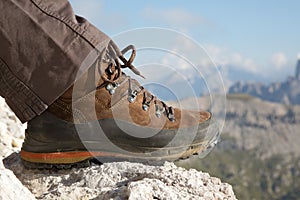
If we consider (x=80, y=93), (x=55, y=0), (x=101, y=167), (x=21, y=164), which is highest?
(x=55, y=0)

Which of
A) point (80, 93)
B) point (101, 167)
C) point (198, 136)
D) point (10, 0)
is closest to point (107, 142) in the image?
point (101, 167)

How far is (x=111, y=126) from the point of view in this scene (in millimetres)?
3275

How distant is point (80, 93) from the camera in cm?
306

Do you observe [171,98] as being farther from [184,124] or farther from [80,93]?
[80,93]

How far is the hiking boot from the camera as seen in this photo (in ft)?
10.2

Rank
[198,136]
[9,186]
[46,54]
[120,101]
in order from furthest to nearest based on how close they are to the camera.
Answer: [198,136] < [120,101] < [46,54] < [9,186]

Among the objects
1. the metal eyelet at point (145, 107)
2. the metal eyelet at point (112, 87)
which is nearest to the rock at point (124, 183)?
the metal eyelet at point (145, 107)

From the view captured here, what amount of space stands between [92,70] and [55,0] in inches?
21.2

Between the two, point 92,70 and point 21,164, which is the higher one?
point 92,70

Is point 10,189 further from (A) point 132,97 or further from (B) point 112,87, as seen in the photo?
(A) point 132,97

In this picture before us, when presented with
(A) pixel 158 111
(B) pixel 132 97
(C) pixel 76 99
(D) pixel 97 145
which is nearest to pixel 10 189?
(C) pixel 76 99

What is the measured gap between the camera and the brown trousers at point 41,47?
9.53 feet

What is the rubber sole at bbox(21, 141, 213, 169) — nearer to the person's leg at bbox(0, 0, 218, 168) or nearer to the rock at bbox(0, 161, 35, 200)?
the person's leg at bbox(0, 0, 218, 168)

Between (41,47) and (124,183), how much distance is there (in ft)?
3.59
